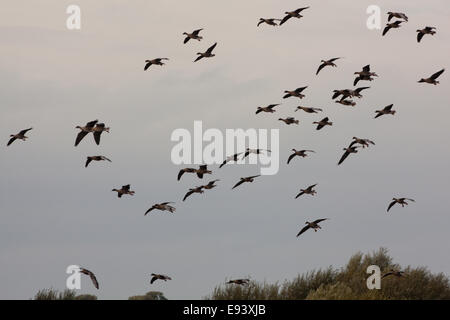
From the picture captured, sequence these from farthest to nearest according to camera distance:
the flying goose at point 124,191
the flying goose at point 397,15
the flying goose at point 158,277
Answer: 1. the flying goose at point 397,15
2. the flying goose at point 124,191
3. the flying goose at point 158,277

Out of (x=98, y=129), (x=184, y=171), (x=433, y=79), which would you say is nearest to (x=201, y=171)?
(x=184, y=171)

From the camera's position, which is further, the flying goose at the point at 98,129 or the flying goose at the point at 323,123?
the flying goose at the point at 323,123

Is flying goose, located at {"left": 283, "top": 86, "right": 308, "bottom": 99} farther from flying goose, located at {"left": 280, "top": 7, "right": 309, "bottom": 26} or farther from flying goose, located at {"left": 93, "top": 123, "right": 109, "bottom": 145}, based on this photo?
flying goose, located at {"left": 93, "top": 123, "right": 109, "bottom": 145}

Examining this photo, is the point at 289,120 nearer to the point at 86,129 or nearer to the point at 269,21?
the point at 269,21

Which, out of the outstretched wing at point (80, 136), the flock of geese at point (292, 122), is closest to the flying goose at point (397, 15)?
the flock of geese at point (292, 122)

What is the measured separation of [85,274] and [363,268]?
21.4 m

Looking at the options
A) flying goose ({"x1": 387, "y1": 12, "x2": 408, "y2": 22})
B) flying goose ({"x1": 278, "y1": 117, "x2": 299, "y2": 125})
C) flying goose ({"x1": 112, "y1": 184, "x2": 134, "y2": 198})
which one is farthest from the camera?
flying goose ({"x1": 278, "y1": 117, "x2": 299, "y2": 125})

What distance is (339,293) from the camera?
45938 millimetres

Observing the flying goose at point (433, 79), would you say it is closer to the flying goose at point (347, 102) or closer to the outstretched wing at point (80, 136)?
the flying goose at point (347, 102)

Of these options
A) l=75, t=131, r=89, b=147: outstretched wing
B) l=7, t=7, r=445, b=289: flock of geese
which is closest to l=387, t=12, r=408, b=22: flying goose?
l=7, t=7, r=445, b=289: flock of geese
